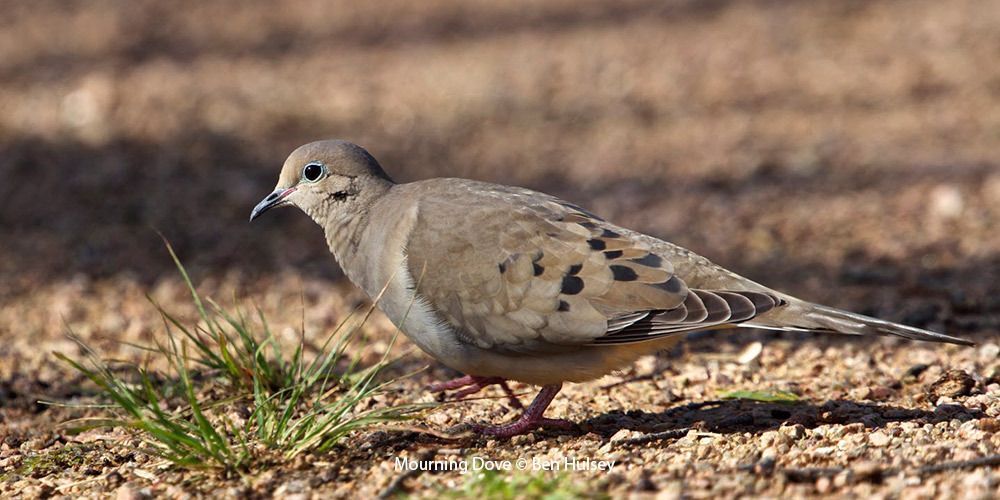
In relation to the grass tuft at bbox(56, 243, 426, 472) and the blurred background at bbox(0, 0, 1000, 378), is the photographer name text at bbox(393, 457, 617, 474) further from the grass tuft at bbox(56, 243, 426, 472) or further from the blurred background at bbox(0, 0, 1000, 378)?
the blurred background at bbox(0, 0, 1000, 378)

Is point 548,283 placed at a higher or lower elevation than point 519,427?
higher

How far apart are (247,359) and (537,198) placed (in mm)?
1519

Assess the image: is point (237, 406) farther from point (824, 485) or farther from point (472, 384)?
point (824, 485)

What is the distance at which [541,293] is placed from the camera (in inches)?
183

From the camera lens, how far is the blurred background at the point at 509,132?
294 inches

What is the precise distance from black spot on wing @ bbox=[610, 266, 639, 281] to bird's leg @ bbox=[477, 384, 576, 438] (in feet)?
1.78

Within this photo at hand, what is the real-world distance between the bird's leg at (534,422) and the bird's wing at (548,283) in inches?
10.4

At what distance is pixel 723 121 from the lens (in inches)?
404

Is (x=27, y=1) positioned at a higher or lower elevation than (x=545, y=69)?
higher

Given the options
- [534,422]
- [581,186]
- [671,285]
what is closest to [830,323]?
[671,285]

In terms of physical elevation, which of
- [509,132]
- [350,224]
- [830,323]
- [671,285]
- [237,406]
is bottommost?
[237,406]

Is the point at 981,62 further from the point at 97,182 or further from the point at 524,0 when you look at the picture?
the point at 97,182

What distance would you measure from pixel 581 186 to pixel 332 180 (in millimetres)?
3981

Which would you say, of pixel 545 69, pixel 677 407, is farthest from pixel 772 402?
pixel 545 69
